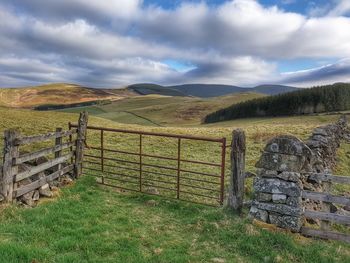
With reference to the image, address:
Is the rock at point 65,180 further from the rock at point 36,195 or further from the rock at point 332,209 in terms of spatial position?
the rock at point 332,209

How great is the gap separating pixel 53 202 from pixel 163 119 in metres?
126

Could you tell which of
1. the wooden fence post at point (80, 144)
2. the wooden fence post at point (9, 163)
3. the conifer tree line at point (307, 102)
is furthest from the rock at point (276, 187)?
the conifer tree line at point (307, 102)

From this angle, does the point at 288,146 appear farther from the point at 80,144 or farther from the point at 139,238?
the point at 80,144

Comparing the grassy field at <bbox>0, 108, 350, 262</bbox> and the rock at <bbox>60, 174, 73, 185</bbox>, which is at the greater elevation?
the rock at <bbox>60, 174, 73, 185</bbox>

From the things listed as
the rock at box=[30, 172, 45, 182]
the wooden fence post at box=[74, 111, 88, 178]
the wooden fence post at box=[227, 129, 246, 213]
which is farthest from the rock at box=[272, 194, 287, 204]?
the wooden fence post at box=[74, 111, 88, 178]

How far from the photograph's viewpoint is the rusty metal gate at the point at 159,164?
11188 mm

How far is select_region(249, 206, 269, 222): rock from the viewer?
866 centimetres

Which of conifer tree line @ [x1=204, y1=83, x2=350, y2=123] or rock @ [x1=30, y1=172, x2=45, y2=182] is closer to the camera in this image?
rock @ [x1=30, y1=172, x2=45, y2=182]

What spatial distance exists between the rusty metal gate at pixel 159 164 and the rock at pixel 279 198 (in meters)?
1.91

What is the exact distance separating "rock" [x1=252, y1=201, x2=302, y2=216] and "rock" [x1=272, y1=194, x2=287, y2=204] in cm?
9

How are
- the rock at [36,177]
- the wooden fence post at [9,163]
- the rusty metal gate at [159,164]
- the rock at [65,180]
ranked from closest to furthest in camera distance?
the wooden fence post at [9,163]
the rock at [36,177]
the rusty metal gate at [159,164]
the rock at [65,180]

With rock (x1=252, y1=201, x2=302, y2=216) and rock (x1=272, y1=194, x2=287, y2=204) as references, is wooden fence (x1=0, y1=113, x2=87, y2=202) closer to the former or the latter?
rock (x1=252, y1=201, x2=302, y2=216)

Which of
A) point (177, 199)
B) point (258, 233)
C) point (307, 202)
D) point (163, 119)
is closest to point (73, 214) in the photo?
point (177, 199)

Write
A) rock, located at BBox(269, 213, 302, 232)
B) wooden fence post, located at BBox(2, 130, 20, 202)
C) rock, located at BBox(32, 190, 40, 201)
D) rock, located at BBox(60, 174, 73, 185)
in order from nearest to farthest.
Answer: rock, located at BBox(269, 213, 302, 232) < wooden fence post, located at BBox(2, 130, 20, 202) < rock, located at BBox(32, 190, 40, 201) < rock, located at BBox(60, 174, 73, 185)
